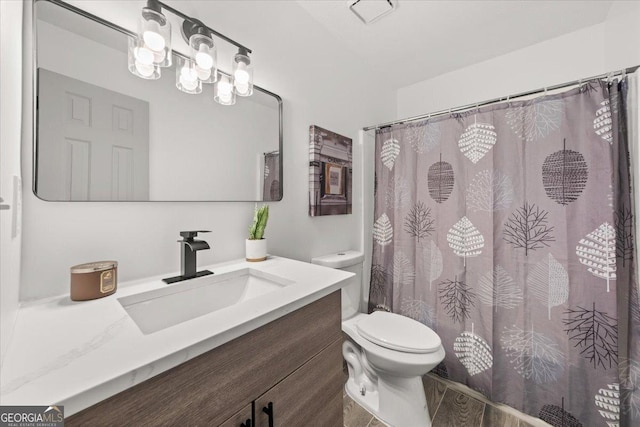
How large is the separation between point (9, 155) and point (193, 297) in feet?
1.90

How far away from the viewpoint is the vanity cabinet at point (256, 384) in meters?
0.43

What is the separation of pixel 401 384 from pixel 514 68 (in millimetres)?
2253

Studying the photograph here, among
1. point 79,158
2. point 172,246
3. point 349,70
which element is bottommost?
point 172,246

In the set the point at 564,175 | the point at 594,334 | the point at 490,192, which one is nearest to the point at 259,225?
the point at 490,192

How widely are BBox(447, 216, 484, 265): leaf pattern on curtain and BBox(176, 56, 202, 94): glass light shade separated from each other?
1570mm

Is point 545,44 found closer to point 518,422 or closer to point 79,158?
point 518,422

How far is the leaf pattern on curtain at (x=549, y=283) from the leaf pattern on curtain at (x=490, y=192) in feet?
1.14

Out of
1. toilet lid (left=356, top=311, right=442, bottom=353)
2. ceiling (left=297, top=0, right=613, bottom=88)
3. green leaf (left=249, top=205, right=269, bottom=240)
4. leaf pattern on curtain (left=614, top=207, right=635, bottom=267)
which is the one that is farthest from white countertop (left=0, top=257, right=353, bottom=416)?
ceiling (left=297, top=0, right=613, bottom=88)

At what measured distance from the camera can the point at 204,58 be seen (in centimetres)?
98

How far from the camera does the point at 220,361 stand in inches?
21.0

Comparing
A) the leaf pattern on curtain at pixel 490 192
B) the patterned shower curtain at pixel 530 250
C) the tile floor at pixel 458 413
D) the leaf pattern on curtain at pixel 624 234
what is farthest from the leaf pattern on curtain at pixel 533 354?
the leaf pattern on curtain at pixel 490 192

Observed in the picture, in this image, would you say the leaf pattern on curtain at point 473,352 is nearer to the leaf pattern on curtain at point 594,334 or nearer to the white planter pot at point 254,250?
the leaf pattern on curtain at point 594,334

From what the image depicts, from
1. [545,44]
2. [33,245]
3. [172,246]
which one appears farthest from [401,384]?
[545,44]

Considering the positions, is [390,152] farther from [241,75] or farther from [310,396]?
[310,396]
